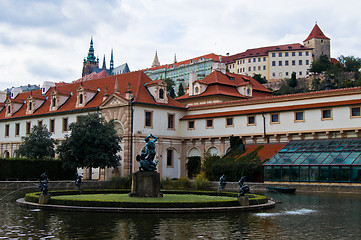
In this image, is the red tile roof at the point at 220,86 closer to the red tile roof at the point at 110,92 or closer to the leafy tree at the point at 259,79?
the red tile roof at the point at 110,92

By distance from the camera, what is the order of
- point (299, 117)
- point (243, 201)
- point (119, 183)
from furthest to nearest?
point (299, 117) < point (119, 183) < point (243, 201)

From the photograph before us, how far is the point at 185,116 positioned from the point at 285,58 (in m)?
105

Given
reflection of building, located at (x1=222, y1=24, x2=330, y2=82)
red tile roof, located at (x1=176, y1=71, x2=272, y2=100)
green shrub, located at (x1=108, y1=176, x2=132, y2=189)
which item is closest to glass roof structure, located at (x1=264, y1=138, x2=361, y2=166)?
green shrub, located at (x1=108, y1=176, x2=132, y2=189)

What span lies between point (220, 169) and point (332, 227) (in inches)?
1188

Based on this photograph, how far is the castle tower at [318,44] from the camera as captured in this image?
154887 mm

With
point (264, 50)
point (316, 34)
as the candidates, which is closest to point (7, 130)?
point (264, 50)

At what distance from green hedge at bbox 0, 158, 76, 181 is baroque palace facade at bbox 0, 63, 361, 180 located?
16.5 ft

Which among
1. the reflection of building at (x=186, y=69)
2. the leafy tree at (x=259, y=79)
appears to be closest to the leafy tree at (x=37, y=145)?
the leafy tree at (x=259, y=79)

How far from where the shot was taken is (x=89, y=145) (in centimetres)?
4497

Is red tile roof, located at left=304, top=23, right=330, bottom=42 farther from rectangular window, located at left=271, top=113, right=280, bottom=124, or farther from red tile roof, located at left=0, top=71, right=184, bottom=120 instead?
rectangular window, located at left=271, top=113, right=280, bottom=124

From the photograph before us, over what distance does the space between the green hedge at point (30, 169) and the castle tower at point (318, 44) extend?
4862 inches

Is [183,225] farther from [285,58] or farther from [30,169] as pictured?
[285,58]

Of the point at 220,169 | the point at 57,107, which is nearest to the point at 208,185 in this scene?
the point at 220,169

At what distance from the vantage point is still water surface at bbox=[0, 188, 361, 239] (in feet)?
46.1
